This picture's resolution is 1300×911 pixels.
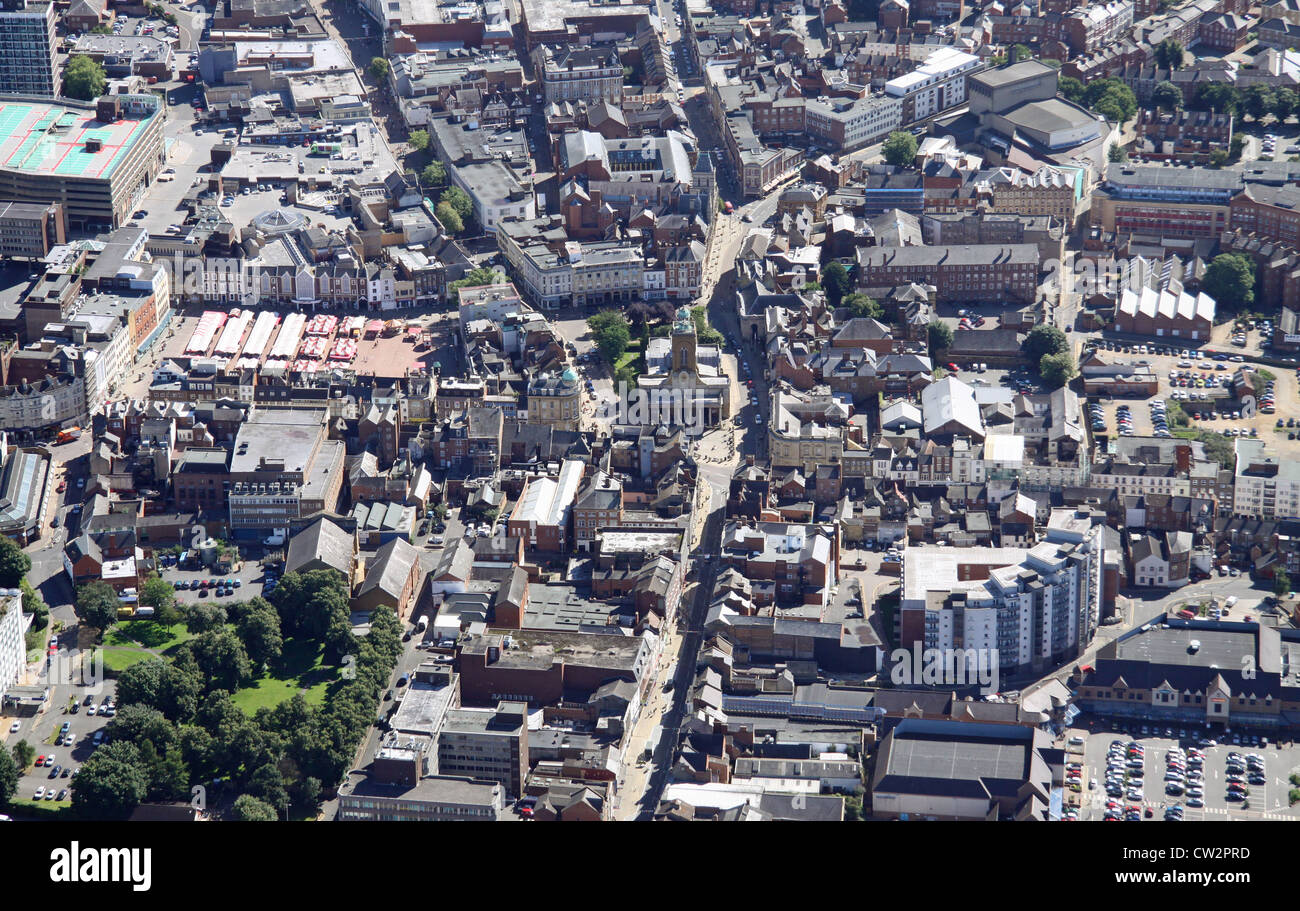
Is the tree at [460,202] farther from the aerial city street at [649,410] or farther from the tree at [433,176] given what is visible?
the tree at [433,176]

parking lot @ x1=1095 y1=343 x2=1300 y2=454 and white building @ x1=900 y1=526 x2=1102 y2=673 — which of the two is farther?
parking lot @ x1=1095 y1=343 x2=1300 y2=454

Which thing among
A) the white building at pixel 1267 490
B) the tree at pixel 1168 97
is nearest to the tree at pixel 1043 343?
the white building at pixel 1267 490

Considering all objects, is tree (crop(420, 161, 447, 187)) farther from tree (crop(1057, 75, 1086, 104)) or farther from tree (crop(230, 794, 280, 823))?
tree (crop(230, 794, 280, 823))

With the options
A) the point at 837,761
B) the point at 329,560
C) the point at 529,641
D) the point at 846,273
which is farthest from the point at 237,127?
the point at 837,761

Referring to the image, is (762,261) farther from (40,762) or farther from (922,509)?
(40,762)

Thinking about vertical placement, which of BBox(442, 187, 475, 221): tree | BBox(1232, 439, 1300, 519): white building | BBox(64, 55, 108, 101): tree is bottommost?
BBox(1232, 439, 1300, 519): white building

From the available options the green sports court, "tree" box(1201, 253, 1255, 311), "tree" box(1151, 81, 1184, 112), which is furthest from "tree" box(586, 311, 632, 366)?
"tree" box(1151, 81, 1184, 112)
